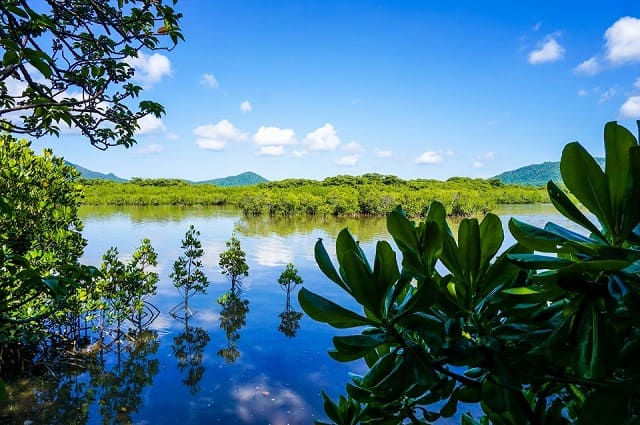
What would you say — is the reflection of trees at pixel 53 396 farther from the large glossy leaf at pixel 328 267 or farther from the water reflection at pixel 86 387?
the large glossy leaf at pixel 328 267

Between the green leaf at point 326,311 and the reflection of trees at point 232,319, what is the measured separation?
835 centimetres

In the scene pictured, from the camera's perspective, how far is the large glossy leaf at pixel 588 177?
493 millimetres

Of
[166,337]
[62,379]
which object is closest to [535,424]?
[62,379]

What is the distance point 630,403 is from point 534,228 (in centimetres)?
26

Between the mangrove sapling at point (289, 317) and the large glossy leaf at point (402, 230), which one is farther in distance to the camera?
the mangrove sapling at point (289, 317)

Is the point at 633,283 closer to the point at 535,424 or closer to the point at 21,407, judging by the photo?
the point at 535,424

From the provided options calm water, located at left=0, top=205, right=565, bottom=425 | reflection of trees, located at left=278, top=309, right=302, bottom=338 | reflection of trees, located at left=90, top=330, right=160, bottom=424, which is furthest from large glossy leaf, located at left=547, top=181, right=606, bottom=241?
reflection of trees, located at left=278, top=309, right=302, bottom=338

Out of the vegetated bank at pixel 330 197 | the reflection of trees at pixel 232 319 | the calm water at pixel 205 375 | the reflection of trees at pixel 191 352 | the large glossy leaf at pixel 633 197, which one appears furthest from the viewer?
the vegetated bank at pixel 330 197

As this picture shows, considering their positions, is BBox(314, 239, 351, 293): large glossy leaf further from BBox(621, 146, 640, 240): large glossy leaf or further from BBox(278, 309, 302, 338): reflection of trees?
BBox(278, 309, 302, 338): reflection of trees

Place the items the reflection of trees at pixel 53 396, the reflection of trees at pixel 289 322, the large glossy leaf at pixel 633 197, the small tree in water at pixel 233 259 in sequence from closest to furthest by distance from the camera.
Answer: the large glossy leaf at pixel 633 197, the reflection of trees at pixel 53 396, the reflection of trees at pixel 289 322, the small tree in water at pixel 233 259

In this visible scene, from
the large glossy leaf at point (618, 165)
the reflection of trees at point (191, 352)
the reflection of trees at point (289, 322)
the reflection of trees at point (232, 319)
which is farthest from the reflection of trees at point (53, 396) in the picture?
the large glossy leaf at point (618, 165)

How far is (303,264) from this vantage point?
1747 cm

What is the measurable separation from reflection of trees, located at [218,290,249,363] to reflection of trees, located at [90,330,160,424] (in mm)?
1574

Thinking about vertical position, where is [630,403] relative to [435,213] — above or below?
below
